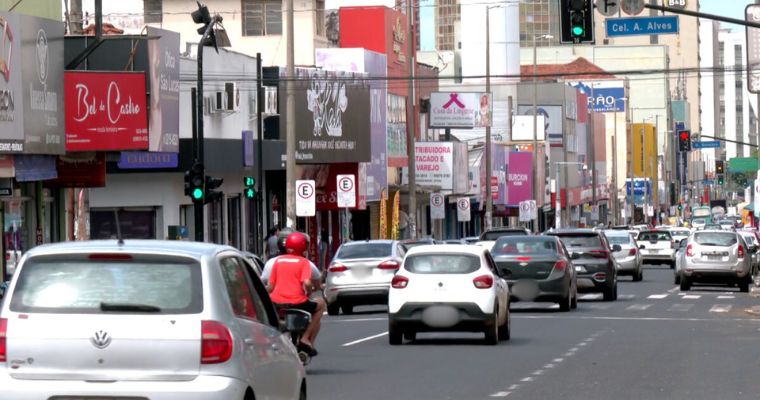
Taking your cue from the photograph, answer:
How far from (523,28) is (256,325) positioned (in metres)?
184

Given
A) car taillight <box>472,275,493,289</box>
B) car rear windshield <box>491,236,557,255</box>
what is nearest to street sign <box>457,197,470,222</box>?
car rear windshield <box>491,236,557,255</box>

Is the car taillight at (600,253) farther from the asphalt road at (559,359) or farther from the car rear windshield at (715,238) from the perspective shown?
the car rear windshield at (715,238)

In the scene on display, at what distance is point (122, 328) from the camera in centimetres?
959

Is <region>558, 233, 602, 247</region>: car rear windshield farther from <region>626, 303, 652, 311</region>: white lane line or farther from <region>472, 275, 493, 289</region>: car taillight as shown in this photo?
<region>472, 275, 493, 289</region>: car taillight

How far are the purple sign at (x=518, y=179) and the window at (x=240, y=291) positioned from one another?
82.1 meters

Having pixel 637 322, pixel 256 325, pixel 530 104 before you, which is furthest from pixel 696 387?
pixel 530 104

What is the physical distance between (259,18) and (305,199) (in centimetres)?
2851

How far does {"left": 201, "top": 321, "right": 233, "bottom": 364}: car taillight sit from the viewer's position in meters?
9.57

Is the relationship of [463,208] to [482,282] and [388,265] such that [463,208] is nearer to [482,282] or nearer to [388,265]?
[388,265]

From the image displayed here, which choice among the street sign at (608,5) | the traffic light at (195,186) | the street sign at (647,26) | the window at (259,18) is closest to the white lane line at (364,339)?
the street sign at (608,5)

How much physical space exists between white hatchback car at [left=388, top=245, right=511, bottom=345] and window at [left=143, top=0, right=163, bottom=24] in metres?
48.0

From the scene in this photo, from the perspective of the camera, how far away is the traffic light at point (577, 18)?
30062 millimetres

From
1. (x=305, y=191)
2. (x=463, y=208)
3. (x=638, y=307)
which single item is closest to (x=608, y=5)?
(x=638, y=307)

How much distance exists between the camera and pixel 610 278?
37500 mm
